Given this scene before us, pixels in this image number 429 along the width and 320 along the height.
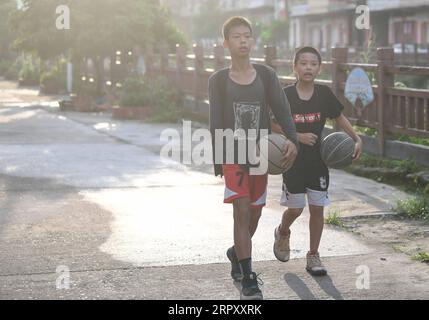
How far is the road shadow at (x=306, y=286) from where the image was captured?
18.6 ft

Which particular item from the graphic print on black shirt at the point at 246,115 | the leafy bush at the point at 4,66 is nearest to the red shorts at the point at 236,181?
the graphic print on black shirt at the point at 246,115

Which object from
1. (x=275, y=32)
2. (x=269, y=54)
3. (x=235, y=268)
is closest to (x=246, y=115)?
(x=235, y=268)

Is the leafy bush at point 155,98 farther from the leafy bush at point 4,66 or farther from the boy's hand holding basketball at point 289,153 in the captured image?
the leafy bush at point 4,66

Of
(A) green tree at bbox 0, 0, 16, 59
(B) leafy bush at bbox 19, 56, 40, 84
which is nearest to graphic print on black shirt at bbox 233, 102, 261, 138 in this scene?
(A) green tree at bbox 0, 0, 16, 59

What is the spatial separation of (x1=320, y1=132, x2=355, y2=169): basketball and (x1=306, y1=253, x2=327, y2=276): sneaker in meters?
0.66

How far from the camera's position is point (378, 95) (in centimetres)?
1212

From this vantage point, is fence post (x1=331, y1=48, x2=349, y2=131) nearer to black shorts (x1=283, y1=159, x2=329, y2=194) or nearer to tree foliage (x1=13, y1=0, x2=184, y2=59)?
black shorts (x1=283, y1=159, x2=329, y2=194)

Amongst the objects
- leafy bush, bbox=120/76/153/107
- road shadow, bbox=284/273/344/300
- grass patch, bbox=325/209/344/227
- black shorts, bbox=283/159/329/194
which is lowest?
road shadow, bbox=284/273/344/300

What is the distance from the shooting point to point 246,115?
5.83 meters

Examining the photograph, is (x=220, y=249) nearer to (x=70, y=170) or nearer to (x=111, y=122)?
(x=70, y=170)

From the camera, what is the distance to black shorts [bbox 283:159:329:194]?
252 inches

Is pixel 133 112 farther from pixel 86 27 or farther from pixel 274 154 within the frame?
pixel 274 154
